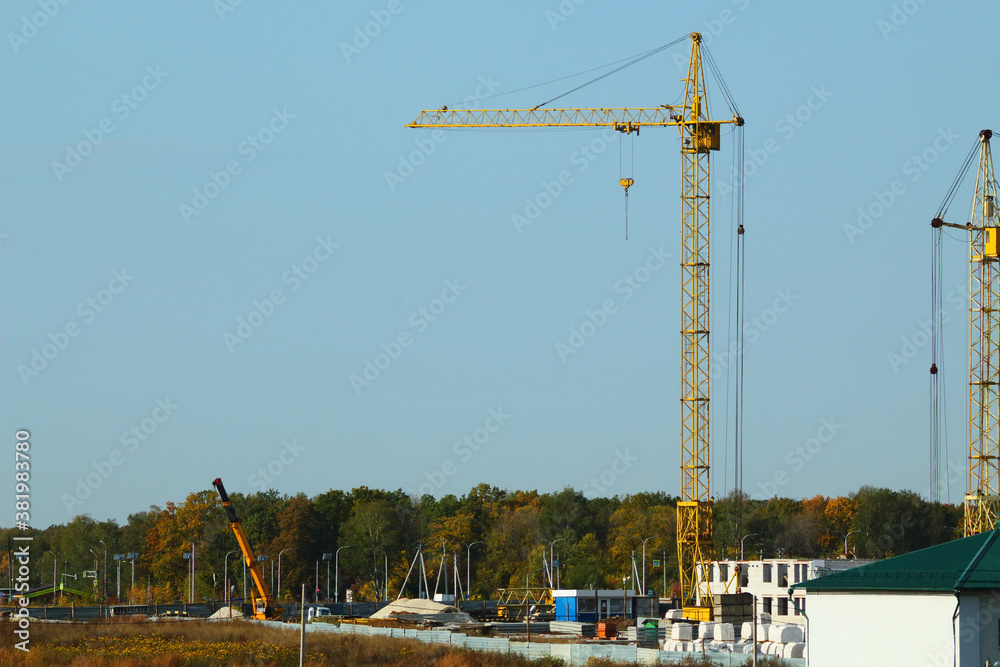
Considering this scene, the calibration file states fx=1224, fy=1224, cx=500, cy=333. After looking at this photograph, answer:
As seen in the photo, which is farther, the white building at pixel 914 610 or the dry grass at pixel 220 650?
the dry grass at pixel 220 650

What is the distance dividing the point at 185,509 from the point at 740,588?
80.6 metres

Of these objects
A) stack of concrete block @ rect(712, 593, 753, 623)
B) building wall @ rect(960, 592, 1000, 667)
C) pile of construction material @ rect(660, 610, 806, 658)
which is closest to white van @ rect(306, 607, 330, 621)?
pile of construction material @ rect(660, 610, 806, 658)

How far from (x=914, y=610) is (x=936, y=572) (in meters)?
1.22

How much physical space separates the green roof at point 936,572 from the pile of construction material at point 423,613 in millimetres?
50633

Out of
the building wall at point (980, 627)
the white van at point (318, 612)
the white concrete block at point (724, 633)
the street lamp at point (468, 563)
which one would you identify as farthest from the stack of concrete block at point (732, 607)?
the street lamp at point (468, 563)

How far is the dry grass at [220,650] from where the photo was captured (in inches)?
2000

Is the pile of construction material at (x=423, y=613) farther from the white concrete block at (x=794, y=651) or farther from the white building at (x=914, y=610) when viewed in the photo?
the white building at (x=914, y=610)

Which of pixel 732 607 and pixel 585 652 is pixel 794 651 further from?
pixel 732 607

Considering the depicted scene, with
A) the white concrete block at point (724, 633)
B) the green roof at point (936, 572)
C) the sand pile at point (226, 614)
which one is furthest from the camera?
the sand pile at point (226, 614)

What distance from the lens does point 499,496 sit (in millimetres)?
169375

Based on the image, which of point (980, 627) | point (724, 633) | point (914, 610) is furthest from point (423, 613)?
point (980, 627)

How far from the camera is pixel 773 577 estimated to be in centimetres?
8931

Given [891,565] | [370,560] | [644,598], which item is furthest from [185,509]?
[891,565]

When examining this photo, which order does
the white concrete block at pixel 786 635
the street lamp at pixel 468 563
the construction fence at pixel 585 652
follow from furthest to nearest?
the street lamp at pixel 468 563, the white concrete block at pixel 786 635, the construction fence at pixel 585 652
